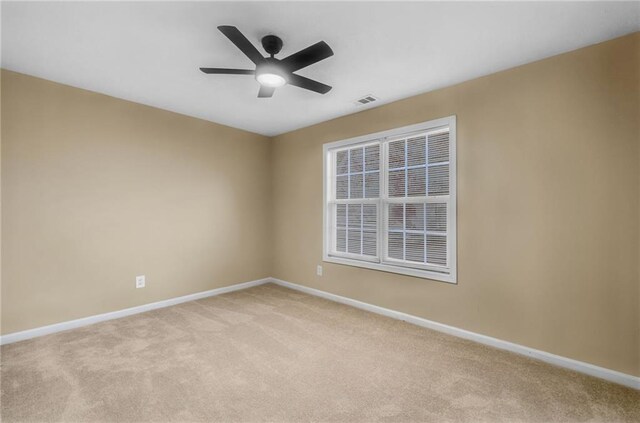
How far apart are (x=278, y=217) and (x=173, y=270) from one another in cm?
170

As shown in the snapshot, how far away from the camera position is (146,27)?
1.98 metres

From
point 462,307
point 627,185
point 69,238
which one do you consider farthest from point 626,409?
point 69,238

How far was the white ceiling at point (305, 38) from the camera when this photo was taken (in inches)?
71.0

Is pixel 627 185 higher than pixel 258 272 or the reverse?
higher

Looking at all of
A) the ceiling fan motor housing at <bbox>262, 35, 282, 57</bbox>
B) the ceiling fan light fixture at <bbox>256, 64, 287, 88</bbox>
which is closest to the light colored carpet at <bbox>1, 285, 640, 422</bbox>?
the ceiling fan light fixture at <bbox>256, 64, 287, 88</bbox>

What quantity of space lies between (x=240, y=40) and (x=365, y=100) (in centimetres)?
183

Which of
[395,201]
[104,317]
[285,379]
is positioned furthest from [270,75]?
[104,317]

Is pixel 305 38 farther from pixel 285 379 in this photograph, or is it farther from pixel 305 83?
pixel 285 379

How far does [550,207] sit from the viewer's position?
7.61 feet

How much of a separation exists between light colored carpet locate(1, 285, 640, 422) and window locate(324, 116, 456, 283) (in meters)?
0.80

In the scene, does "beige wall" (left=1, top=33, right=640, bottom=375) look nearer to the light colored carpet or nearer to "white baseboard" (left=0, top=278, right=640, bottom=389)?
"white baseboard" (left=0, top=278, right=640, bottom=389)

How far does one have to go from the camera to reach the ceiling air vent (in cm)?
317

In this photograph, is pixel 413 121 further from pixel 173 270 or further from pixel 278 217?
pixel 173 270

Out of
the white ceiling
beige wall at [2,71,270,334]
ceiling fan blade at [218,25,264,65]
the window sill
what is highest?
the white ceiling
